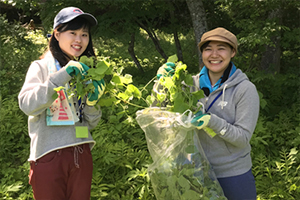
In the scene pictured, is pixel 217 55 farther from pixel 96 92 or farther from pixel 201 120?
pixel 96 92

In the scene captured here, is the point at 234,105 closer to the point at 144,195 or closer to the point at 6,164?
the point at 144,195

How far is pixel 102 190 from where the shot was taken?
3404 mm

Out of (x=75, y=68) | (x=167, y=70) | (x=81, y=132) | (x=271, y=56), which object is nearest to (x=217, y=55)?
(x=167, y=70)

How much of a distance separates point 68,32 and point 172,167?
1052 mm

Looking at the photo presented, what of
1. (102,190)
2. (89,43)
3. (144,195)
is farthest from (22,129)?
(89,43)

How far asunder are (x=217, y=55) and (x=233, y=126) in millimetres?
452

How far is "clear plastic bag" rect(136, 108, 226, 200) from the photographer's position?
1.80 meters

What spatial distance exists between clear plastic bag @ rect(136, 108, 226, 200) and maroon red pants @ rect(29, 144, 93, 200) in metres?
0.45

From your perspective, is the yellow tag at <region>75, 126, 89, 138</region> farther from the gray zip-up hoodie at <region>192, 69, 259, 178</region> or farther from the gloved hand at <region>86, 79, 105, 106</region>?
the gray zip-up hoodie at <region>192, 69, 259, 178</region>

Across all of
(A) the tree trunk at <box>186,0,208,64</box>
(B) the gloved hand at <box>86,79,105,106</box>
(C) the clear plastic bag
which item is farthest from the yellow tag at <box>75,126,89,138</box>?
(A) the tree trunk at <box>186,0,208,64</box>

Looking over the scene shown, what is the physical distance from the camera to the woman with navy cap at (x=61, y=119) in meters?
1.75

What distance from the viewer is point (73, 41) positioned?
1921mm

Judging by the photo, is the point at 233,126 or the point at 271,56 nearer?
the point at 233,126

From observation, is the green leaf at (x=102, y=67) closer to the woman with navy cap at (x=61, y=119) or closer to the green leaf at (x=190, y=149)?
the woman with navy cap at (x=61, y=119)
